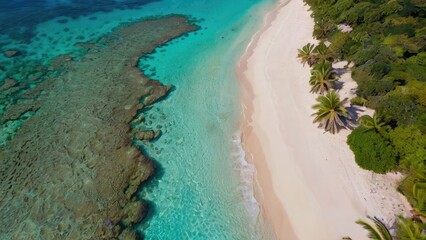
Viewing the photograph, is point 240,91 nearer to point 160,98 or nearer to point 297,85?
point 297,85

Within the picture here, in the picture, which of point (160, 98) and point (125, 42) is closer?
point (160, 98)

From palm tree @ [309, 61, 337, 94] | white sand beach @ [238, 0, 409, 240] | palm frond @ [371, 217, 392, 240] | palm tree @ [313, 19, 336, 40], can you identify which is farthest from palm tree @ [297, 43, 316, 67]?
palm frond @ [371, 217, 392, 240]

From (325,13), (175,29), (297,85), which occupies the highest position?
(175,29)

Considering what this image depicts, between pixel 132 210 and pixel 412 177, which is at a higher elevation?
pixel 132 210

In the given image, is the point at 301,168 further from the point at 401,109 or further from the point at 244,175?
the point at 401,109

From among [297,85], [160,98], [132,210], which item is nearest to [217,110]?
[160,98]

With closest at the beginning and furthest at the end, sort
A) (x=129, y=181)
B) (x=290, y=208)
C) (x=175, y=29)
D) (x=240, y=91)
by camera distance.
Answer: (x=290, y=208)
(x=129, y=181)
(x=240, y=91)
(x=175, y=29)

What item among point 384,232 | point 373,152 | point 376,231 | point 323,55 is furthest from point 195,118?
point 384,232
